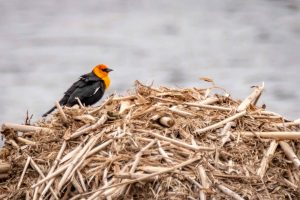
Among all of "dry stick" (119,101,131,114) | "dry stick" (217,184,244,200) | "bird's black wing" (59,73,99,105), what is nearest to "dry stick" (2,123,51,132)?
"dry stick" (119,101,131,114)

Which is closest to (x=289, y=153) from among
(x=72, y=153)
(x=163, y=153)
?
(x=163, y=153)

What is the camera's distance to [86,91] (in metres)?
12.0

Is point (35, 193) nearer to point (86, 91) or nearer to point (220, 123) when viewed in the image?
point (220, 123)

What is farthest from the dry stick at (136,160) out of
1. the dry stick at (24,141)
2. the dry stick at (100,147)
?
the dry stick at (24,141)

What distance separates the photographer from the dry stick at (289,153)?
7.34m

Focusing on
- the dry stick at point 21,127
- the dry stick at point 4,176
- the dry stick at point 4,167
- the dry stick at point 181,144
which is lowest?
the dry stick at point 4,176

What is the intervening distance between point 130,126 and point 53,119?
99cm

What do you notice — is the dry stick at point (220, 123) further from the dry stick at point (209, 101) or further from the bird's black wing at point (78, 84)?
the bird's black wing at point (78, 84)

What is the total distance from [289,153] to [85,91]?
507cm

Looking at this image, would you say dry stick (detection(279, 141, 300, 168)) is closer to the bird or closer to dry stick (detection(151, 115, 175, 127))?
dry stick (detection(151, 115, 175, 127))

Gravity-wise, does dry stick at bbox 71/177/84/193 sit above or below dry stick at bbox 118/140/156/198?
below

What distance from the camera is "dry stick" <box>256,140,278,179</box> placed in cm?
713

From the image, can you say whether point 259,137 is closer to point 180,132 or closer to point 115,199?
point 180,132

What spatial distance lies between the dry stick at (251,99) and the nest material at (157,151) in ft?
0.06
